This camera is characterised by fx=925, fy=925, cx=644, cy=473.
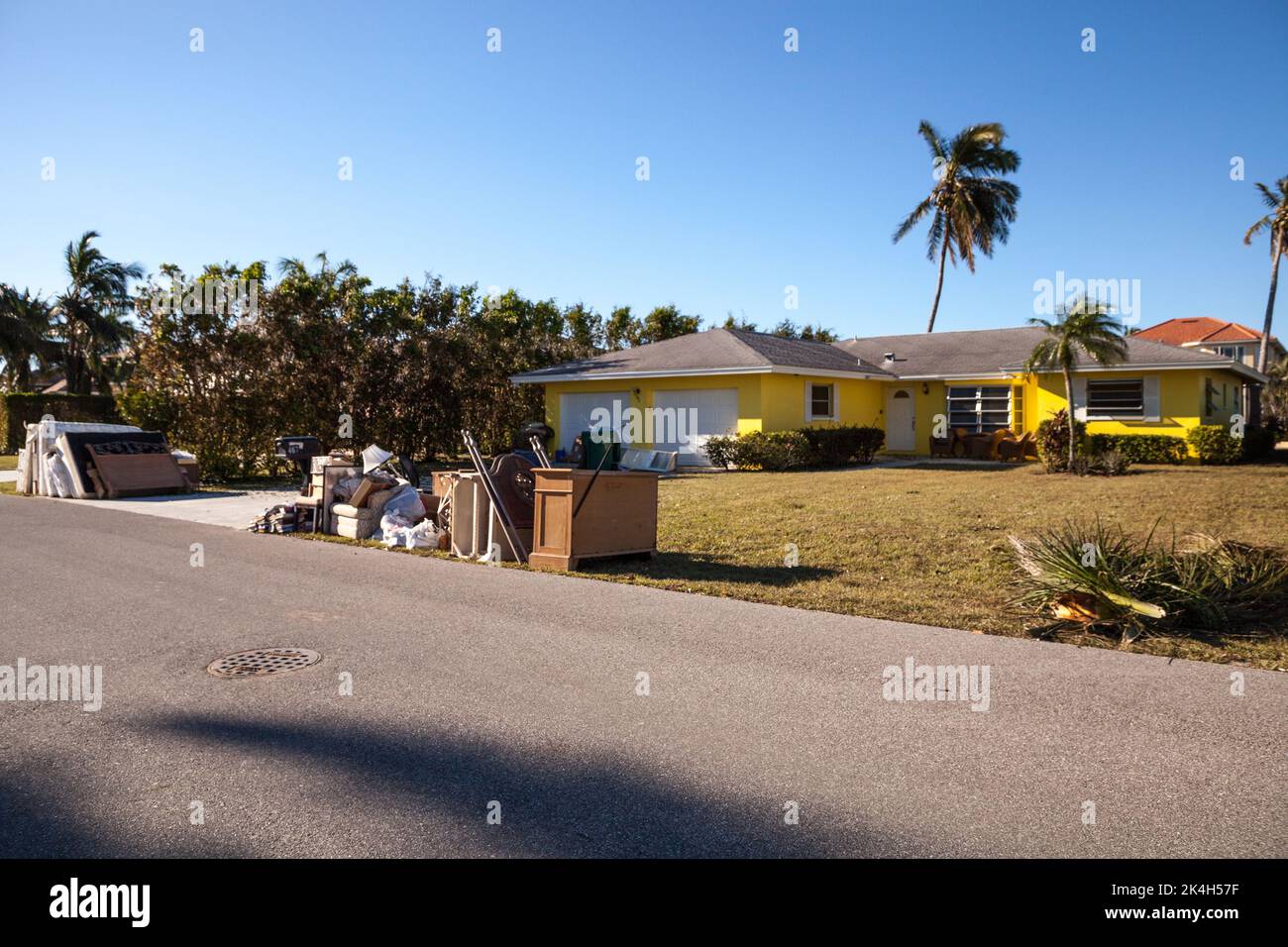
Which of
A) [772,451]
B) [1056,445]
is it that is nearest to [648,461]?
[772,451]

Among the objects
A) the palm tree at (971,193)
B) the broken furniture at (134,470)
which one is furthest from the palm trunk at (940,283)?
the broken furniture at (134,470)

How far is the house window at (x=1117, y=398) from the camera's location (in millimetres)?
24797

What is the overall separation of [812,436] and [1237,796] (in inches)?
784

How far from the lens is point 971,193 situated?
37531 mm

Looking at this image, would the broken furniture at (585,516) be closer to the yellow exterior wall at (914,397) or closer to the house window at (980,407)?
the yellow exterior wall at (914,397)

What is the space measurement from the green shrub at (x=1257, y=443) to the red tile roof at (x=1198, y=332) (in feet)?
141

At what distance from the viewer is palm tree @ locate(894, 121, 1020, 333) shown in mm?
37062

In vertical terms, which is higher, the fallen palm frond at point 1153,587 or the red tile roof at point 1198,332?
the red tile roof at point 1198,332

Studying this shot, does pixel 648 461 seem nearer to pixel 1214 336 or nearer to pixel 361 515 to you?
pixel 361 515

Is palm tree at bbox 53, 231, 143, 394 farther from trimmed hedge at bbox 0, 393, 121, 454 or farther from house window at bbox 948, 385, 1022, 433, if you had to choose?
house window at bbox 948, 385, 1022, 433

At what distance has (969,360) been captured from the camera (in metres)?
28.3

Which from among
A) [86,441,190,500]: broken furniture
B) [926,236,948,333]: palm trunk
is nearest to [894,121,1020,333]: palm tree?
[926,236,948,333]: palm trunk

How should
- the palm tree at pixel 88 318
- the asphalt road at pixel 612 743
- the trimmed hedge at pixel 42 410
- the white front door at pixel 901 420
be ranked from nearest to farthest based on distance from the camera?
the asphalt road at pixel 612 743, the white front door at pixel 901 420, the trimmed hedge at pixel 42 410, the palm tree at pixel 88 318
